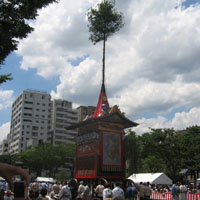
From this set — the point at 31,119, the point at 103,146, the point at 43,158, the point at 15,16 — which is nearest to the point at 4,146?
the point at 31,119

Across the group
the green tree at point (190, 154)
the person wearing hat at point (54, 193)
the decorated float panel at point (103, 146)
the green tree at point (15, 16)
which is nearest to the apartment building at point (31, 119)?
the green tree at point (190, 154)

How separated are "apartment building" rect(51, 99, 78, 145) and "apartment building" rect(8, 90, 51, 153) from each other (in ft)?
8.63

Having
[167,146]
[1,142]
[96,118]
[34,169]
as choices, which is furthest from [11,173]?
[1,142]

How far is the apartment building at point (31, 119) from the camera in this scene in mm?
90500

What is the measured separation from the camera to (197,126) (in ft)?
201

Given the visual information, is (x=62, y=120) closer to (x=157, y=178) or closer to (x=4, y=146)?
(x=4, y=146)

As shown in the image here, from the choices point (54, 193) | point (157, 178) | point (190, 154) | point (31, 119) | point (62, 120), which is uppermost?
point (62, 120)

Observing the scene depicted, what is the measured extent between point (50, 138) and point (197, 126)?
53.5 metres

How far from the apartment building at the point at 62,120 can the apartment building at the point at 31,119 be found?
2629 mm

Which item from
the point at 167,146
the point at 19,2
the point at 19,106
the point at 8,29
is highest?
the point at 19,106

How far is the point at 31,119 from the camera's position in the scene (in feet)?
305

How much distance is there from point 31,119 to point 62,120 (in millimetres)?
12007

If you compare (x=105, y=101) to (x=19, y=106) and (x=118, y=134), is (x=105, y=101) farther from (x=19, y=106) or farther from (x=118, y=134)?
(x=19, y=106)

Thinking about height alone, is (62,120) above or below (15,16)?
above
